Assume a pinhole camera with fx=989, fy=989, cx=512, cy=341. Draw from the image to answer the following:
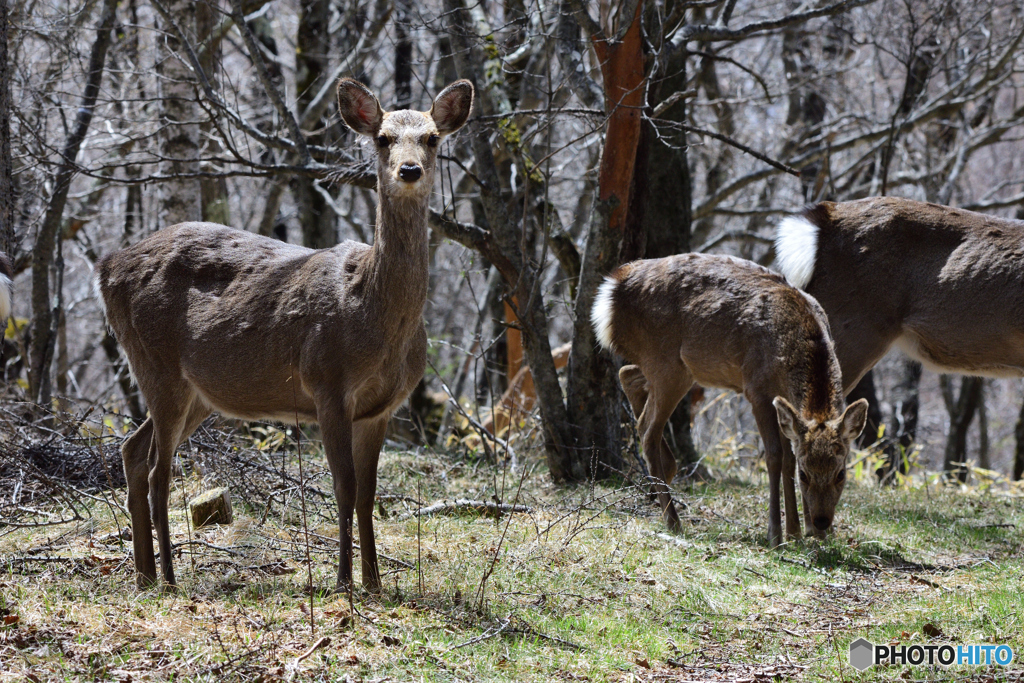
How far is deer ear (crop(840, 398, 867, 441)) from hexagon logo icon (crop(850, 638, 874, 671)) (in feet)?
6.27

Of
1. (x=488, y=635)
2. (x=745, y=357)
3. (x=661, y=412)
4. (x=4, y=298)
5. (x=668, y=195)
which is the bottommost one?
(x=488, y=635)

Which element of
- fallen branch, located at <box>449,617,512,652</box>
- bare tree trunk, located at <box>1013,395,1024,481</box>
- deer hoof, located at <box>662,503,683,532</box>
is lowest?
bare tree trunk, located at <box>1013,395,1024,481</box>

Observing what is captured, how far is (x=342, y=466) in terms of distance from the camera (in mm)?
5074

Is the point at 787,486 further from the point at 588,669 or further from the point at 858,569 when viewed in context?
the point at 588,669

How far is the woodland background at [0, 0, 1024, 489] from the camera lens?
25.5ft

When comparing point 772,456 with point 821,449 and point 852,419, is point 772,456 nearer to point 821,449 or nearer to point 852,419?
point 821,449

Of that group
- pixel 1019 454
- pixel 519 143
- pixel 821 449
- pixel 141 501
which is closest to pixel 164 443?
pixel 141 501

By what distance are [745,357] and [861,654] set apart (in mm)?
2654

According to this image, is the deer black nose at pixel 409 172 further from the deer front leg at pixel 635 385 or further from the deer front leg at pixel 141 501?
the deer front leg at pixel 635 385

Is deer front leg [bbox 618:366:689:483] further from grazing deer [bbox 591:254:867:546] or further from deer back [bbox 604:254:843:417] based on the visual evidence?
deer back [bbox 604:254:843:417]

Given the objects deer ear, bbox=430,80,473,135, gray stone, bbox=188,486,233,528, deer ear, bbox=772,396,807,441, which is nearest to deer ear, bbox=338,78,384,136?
deer ear, bbox=430,80,473,135

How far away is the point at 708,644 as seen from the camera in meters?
4.96

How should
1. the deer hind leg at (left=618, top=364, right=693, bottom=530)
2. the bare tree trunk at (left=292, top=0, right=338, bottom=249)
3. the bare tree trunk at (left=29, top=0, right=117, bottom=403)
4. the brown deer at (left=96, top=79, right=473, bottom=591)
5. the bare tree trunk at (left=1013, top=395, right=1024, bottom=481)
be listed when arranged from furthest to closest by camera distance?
1. the bare tree trunk at (left=1013, top=395, right=1024, bottom=481)
2. the bare tree trunk at (left=292, top=0, right=338, bottom=249)
3. the bare tree trunk at (left=29, top=0, right=117, bottom=403)
4. the deer hind leg at (left=618, top=364, right=693, bottom=530)
5. the brown deer at (left=96, top=79, right=473, bottom=591)

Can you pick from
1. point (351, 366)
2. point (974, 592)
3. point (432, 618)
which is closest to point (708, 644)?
point (432, 618)
